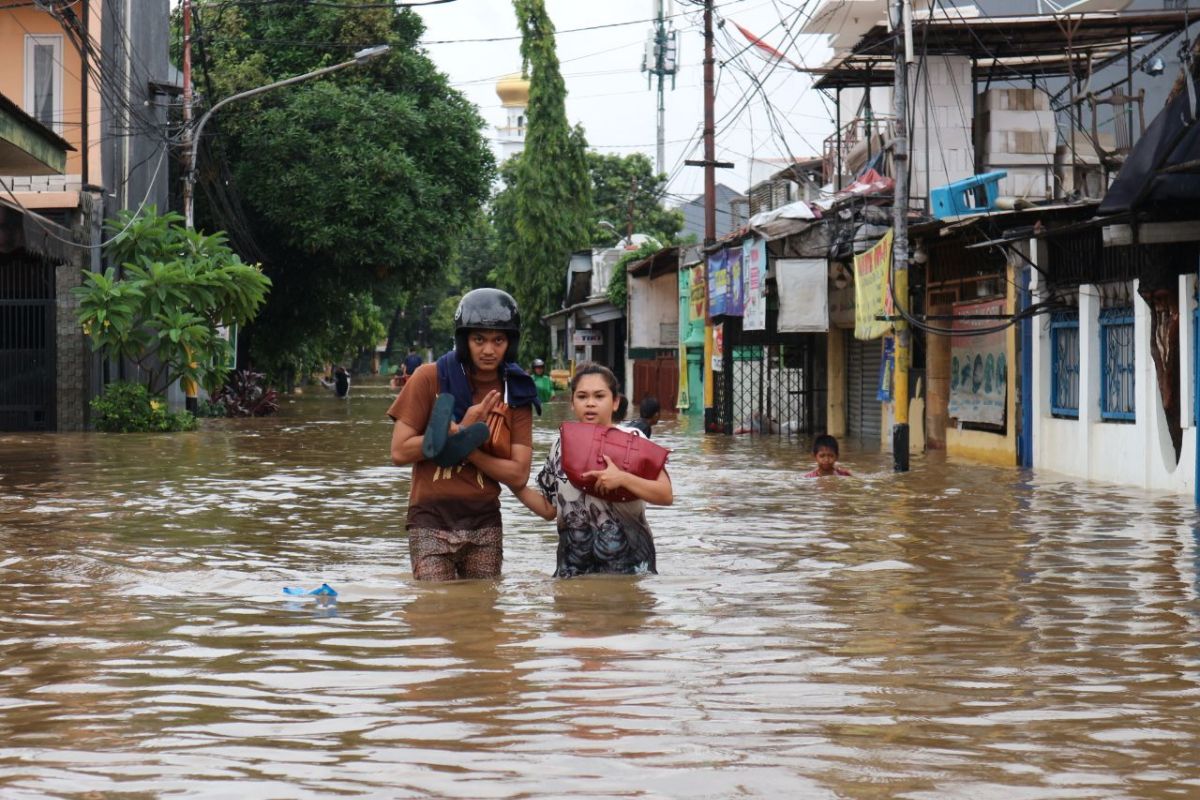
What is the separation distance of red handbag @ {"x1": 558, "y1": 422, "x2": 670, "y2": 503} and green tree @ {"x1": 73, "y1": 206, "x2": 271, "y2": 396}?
69.5 ft

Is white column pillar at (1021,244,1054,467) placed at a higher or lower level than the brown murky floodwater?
higher

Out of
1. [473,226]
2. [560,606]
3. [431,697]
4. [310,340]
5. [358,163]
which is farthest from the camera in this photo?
[310,340]

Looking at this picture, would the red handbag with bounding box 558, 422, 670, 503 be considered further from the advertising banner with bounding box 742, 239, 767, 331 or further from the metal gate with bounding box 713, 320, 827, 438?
the metal gate with bounding box 713, 320, 827, 438

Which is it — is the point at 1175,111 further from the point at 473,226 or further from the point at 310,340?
the point at 310,340

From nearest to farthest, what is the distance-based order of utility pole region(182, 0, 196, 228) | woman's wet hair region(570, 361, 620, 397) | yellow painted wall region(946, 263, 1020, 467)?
woman's wet hair region(570, 361, 620, 397) < yellow painted wall region(946, 263, 1020, 467) < utility pole region(182, 0, 196, 228)

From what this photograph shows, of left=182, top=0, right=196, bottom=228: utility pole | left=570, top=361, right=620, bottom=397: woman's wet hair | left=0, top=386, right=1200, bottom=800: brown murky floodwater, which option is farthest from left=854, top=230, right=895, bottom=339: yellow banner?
left=182, top=0, right=196, bottom=228: utility pole

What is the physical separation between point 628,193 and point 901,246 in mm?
54716

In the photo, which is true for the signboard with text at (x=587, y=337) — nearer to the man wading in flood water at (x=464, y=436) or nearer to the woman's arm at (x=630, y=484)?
the man wading in flood water at (x=464, y=436)

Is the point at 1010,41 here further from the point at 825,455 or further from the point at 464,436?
the point at 464,436

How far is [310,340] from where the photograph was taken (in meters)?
49.9

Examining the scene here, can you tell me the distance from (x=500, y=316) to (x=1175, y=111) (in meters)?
8.49

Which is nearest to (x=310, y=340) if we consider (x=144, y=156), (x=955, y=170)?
(x=144, y=156)

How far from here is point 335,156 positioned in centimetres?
3847

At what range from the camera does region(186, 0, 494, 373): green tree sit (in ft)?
126
